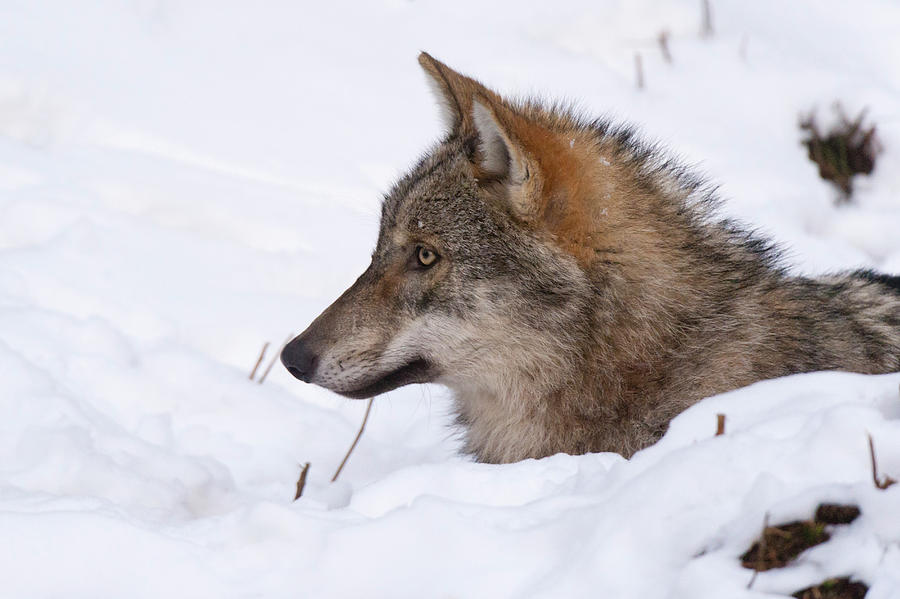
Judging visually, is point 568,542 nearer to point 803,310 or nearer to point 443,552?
point 443,552

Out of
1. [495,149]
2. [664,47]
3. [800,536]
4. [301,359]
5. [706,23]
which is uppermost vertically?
[706,23]

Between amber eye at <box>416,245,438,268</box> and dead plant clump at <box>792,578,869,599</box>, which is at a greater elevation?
dead plant clump at <box>792,578,869,599</box>

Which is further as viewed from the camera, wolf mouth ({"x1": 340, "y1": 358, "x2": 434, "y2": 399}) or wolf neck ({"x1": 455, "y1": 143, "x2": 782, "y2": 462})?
wolf mouth ({"x1": 340, "y1": 358, "x2": 434, "y2": 399})

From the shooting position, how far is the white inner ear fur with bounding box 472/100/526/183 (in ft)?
12.6

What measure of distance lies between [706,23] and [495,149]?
533 centimetres

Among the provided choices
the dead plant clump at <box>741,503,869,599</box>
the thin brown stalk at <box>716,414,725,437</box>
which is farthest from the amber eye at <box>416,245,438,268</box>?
the dead plant clump at <box>741,503,869,599</box>

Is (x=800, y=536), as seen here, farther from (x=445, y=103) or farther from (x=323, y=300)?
(x=323, y=300)

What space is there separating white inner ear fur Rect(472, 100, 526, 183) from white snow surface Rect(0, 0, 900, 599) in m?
0.83

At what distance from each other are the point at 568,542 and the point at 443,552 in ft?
0.99

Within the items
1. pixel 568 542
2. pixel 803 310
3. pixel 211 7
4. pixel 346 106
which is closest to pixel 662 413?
pixel 803 310

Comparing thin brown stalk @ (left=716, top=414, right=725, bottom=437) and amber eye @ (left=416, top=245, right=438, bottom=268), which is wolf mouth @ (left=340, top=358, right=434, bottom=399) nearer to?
amber eye @ (left=416, top=245, right=438, bottom=268)

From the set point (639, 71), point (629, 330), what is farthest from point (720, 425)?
point (639, 71)

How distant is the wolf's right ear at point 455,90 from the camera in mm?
4270

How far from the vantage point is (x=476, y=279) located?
4.01 m
